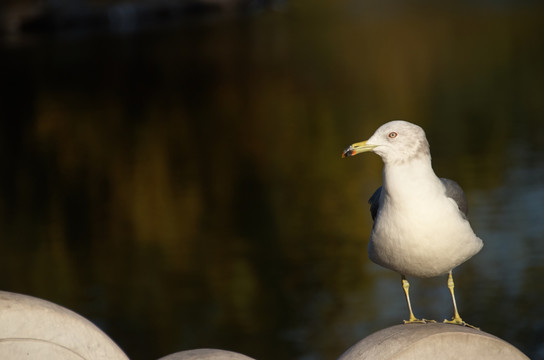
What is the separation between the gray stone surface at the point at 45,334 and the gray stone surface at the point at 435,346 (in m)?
1.43

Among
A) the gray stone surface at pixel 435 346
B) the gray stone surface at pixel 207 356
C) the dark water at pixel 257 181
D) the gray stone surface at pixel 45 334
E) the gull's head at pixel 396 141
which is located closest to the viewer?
the gray stone surface at pixel 45 334

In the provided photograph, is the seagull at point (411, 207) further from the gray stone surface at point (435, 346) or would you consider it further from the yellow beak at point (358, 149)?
the gray stone surface at point (435, 346)

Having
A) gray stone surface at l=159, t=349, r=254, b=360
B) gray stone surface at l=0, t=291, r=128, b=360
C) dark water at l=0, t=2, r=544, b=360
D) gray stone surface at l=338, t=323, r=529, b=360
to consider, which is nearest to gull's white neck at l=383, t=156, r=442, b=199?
gray stone surface at l=338, t=323, r=529, b=360

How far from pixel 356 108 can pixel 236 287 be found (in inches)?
479

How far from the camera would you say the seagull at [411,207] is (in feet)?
17.7

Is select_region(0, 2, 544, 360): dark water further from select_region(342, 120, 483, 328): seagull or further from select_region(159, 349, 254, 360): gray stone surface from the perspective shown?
select_region(342, 120, 483, 328): seagull

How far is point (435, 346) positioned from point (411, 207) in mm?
840

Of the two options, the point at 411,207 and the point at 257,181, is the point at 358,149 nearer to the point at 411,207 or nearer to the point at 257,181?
the point at 411,207

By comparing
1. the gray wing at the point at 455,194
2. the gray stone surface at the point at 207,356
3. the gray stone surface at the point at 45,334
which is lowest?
the gray stone surface at the point at 207,356

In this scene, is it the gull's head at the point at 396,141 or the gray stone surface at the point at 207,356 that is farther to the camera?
the gray stone surface at the point at 207,356

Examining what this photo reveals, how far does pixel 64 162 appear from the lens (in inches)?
983

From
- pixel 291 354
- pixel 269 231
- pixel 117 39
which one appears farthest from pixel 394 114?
pixel 117 39

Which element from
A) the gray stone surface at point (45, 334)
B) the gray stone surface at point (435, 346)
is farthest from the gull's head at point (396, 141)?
the gray stone surface at point (45, 334)

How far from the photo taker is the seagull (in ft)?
17.7
